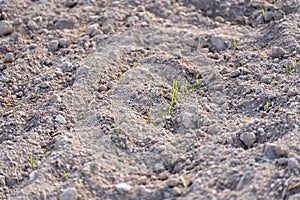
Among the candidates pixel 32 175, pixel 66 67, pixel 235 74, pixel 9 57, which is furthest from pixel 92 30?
pixel 32 175

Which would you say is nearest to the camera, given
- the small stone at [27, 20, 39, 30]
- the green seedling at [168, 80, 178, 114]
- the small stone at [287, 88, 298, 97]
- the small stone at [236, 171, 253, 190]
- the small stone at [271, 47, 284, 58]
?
the small stone at [236, 171, 253, 190]

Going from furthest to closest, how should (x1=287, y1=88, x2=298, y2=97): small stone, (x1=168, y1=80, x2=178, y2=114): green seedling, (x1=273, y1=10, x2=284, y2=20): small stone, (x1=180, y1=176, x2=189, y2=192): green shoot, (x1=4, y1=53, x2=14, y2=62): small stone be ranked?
(x1=273, y1=10, x2=284, y2=20): small stone, (x1=4, y1=53, x2=14, y2=62): small stone, (x1=168, y1=80, x2=178, y2=114): green seedling, (x1=287, y1=88, x2=298, y2=97): small stone, (x1=180, y1=176, x2=189, y2=192): green shoot

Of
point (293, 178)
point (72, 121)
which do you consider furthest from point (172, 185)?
point (72, 121)

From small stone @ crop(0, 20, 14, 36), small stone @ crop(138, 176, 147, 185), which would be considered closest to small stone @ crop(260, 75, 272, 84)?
small stone @ crop(138, 176, 147, 185)

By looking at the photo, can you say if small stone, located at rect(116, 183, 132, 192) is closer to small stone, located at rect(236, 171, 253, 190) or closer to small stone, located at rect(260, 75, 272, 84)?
small stone, located at rect(236, 171, 253, 190)

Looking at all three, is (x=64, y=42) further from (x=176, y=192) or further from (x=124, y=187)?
(x=176, y=192)

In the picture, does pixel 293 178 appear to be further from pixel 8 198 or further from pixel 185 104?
pixel 8 198

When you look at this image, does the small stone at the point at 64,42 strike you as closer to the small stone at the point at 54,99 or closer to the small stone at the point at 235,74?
the small stone at the point at 54,99

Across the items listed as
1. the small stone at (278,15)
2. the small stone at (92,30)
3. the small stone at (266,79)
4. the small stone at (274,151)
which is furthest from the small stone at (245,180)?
the small stone at (92,30)
